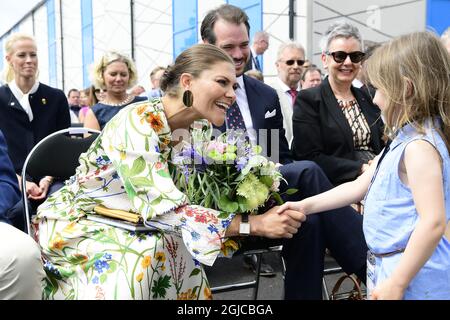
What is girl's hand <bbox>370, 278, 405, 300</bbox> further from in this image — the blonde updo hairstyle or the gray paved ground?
the gray paved ground

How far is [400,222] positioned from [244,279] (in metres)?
2.19

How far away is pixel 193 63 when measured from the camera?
6.53 ft

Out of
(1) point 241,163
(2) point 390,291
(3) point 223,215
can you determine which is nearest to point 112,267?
(3) point 223,215

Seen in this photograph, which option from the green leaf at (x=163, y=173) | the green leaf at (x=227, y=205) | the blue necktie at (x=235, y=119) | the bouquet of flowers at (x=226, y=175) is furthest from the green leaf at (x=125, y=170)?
the blue necktie at (x=235, y=119)

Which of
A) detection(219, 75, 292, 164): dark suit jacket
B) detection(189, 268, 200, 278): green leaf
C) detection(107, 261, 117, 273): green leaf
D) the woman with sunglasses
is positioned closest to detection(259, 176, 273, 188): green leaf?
detection(189, 268, 200, 278): green leaf

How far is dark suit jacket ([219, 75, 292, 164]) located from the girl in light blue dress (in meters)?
1.05

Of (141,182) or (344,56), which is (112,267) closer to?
(141,182)

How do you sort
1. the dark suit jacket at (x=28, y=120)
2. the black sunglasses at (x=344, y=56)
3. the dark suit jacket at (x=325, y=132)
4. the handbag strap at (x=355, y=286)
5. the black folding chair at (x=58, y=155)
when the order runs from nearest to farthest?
the handbag strap at (x=355, y=286) → the black folding chair at (x=58, y=155) → the dark suit jacket at (x=325, y=132) → the black sunglasses at (x=344, y=56) → the dark suit jacket at (x=28, y=120)

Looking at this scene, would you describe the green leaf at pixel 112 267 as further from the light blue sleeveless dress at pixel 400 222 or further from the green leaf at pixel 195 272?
the light blue sleeveless dress at pixel 400 222

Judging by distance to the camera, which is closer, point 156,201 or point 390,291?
point 390,291

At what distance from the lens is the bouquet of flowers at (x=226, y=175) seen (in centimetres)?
183

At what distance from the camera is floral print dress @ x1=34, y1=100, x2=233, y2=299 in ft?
5.71

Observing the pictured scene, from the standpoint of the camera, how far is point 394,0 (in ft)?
24.7
